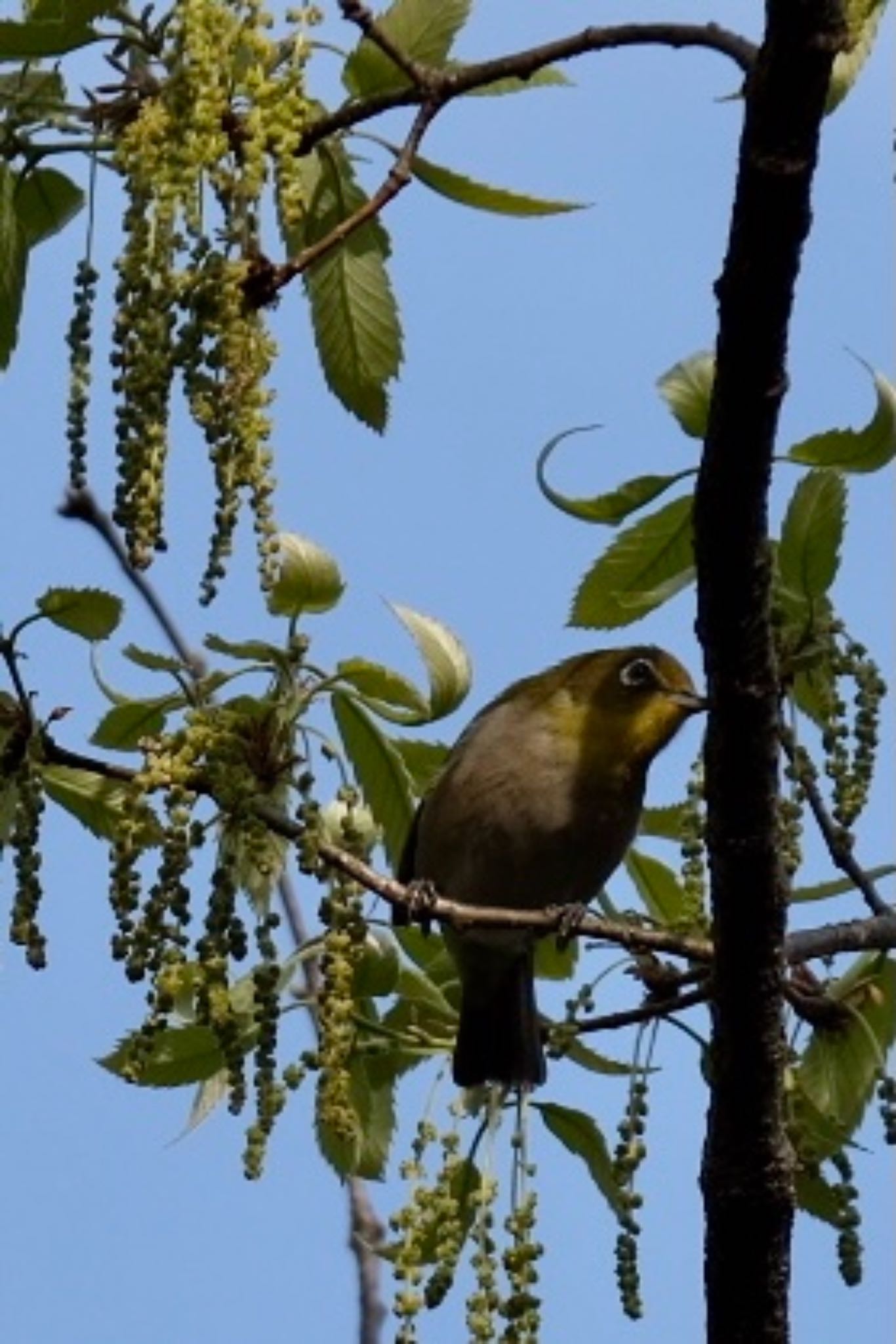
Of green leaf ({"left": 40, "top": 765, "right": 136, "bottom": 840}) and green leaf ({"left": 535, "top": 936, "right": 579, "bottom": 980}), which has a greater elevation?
green leaf ({"left": 535, "top": 936, "right": 579, "bottom": 980})

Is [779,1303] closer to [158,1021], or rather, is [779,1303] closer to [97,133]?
[158,1021]

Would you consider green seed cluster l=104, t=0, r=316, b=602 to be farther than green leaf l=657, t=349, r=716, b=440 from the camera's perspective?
No

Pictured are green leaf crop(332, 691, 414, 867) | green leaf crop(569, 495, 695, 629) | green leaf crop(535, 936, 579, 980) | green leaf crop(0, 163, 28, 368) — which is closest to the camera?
green leaf crop(0, 163, 28, 368)

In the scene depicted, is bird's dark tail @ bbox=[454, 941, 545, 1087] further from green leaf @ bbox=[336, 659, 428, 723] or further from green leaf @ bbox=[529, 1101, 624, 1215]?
green leaf @ bbox=[336, 659, 428, 723]

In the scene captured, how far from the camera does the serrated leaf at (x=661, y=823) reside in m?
4.60

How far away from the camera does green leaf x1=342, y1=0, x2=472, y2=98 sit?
3.20m

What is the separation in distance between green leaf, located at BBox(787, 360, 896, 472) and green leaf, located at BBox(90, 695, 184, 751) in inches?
39.4

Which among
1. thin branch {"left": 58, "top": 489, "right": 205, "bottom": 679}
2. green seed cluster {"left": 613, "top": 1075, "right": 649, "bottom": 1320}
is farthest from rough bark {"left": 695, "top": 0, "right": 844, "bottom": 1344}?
thin branch {"left": 58, "top": 489, "right": 205, "bottom": 679}

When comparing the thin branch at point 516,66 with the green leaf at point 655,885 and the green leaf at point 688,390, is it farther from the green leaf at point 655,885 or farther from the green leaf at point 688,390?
the green leaf at point 655,885

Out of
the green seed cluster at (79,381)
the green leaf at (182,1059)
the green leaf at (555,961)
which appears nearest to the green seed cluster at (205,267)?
the green seed cluster at (79,381)

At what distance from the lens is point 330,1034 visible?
2891mm

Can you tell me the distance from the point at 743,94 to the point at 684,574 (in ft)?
3.71

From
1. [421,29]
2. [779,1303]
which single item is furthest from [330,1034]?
[421,29]

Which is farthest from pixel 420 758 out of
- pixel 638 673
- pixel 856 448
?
pixel 638 673
